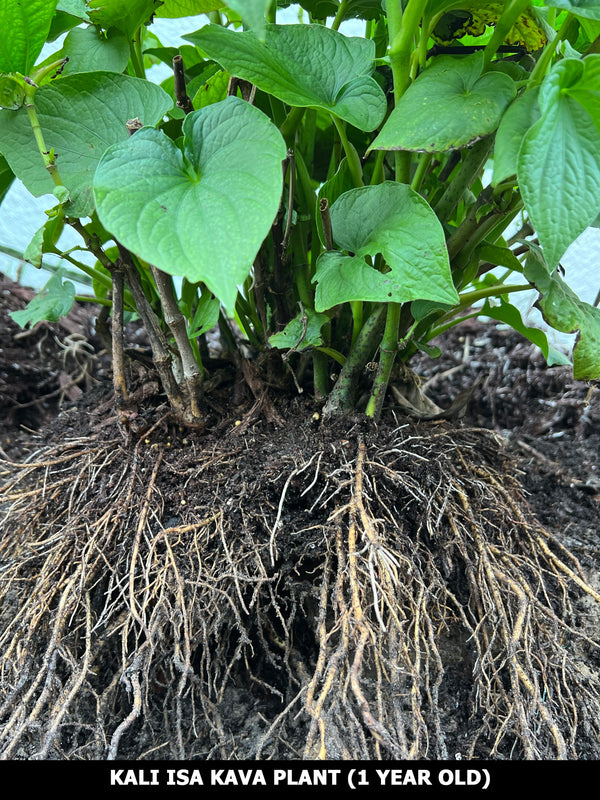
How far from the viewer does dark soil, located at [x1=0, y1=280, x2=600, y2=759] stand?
550mm

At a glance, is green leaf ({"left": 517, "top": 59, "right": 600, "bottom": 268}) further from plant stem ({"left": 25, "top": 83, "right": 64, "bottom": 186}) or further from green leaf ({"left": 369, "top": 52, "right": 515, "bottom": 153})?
plant stem ({"left": 25, "top": 83, "right": 64, "bottom": 186})

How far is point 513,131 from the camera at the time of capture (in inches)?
16.1

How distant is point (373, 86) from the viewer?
49 cm

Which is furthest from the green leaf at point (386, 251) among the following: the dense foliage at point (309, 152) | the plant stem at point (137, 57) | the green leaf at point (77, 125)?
the plant stem at point (137, 57)

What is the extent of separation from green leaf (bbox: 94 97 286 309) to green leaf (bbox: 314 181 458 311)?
103 mm

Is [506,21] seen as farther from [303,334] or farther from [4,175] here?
[4,175]

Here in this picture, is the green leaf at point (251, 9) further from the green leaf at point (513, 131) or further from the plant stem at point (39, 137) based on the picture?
the plant stem at point (39, 137)

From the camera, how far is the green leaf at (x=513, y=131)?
39cm

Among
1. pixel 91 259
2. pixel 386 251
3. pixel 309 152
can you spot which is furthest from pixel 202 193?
pixel 91 259

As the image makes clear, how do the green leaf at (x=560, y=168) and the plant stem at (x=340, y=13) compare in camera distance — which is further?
the plant stem at (x=340, y=13)

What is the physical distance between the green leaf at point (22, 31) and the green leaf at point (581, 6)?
1.40 feet

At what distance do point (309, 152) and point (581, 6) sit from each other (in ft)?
1.32
